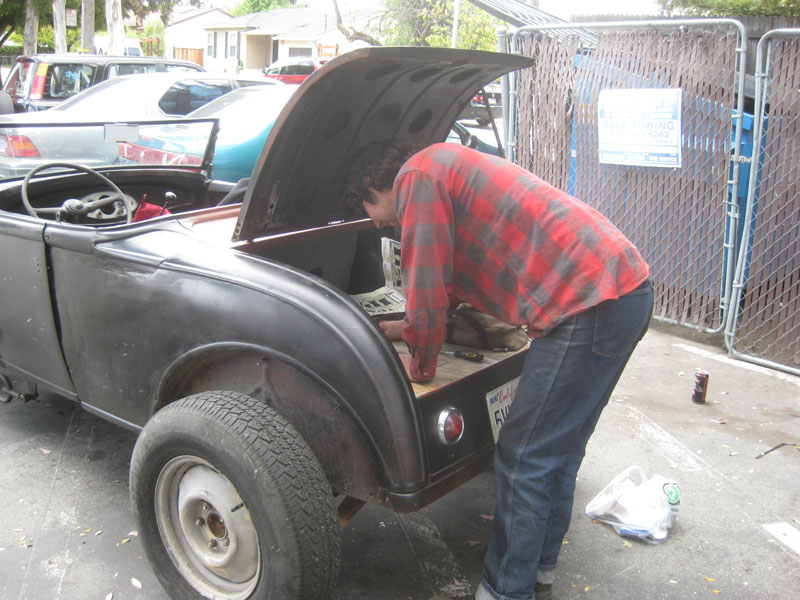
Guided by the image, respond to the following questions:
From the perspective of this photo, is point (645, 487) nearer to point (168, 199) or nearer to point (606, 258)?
point (606, 258)

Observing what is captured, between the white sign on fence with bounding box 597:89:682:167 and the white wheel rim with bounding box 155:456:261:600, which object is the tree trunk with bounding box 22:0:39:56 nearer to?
the white sign on fence with bounding box 597:89:682:167

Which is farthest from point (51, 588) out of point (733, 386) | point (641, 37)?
point (641, 37)

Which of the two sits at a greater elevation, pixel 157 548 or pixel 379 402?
pixel 379 402

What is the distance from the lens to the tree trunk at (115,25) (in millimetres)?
→ 24016

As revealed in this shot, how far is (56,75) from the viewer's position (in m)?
11.4

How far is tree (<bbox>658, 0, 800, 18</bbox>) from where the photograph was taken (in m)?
9.65

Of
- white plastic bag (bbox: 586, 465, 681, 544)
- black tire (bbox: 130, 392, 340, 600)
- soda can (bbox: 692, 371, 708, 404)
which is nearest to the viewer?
black tire (bbox: 130, 392, 340, 600)

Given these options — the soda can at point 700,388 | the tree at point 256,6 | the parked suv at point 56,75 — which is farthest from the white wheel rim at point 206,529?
the tree at point 256,6

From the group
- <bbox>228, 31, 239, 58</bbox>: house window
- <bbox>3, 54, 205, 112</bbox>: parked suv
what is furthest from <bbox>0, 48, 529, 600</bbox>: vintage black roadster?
<bbox>228, 31, 239, 58</bbox>: house window

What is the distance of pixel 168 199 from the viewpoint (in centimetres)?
407

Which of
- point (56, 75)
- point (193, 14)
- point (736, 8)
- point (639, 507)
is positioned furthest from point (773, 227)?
point (193, 14)

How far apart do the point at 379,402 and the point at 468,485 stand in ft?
4.83

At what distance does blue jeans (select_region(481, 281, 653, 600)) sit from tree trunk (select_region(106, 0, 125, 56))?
82.3 ft

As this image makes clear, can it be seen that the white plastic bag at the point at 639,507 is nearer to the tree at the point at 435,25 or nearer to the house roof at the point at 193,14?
the tree at the point at 435,25
